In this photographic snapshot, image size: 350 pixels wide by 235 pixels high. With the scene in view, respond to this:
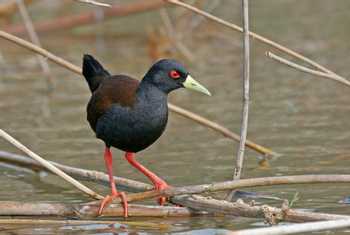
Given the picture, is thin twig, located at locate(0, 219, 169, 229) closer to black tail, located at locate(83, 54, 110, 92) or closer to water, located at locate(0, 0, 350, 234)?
water, located at locate(0, 0, 350, 234)

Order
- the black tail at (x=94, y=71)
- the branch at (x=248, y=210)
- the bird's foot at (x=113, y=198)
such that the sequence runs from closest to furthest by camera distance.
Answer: the branch at (x=248, y=210) → the bird's foot at (x=113, y=198) → the black tail at (x=94, y=71)

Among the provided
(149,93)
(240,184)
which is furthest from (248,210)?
(149,93)

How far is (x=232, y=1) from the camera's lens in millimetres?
15055

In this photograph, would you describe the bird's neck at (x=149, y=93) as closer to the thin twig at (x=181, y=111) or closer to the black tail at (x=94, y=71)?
the black tail at (x=94, y=71)

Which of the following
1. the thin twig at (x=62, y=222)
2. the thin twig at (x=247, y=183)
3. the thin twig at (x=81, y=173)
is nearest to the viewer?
the thin twig at (x=247, y=183)

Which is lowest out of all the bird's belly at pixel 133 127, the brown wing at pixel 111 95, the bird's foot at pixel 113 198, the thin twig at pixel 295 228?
the thin twig at pixel 295 228

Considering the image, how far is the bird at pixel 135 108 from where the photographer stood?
19.1 ft

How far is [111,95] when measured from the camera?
6082 mm

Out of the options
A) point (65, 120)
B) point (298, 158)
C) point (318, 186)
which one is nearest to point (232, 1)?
point (65, 120)

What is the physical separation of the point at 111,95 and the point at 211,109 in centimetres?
353

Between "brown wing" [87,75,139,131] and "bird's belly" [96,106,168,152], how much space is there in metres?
0.07

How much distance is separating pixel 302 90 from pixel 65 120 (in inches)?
102

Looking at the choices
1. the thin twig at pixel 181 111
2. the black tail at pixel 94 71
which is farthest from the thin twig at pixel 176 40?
the black tail at pixel 94 71

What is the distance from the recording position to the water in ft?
22.6
